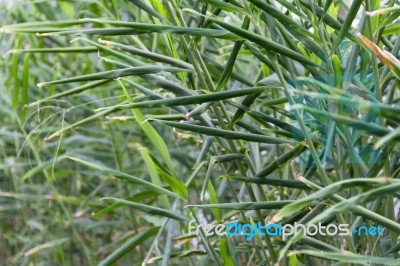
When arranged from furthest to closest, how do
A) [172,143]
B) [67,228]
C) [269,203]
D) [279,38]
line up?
[67,228], [172,143], [279,38], [269,203]

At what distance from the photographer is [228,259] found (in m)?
0.84

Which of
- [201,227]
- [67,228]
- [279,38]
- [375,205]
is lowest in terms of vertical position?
[67,228]

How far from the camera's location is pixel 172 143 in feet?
4.68

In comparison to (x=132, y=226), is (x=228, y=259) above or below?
above

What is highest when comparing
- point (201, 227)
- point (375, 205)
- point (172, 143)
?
point (375, 205)

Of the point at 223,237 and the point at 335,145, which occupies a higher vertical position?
the point at 335,145

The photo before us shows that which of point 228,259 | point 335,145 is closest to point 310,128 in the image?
point 335,145

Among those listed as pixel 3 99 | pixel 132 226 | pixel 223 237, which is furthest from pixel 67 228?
pixel 223 237

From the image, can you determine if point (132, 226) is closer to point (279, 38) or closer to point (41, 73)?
point (41, 73)

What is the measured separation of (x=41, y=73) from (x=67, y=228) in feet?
1.01

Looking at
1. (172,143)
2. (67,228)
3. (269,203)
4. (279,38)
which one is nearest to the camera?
(269,203)

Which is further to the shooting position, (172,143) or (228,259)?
(172,143)

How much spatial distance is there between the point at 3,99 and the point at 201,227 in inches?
27.8

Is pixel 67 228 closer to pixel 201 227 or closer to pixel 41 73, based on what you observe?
pixel 41 73
